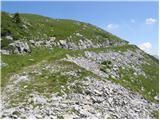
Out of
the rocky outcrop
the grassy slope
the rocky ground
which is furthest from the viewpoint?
the grassy slope

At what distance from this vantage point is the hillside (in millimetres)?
31469

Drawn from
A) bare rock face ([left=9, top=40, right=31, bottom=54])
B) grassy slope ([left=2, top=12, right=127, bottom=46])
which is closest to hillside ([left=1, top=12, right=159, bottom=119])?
bare rock face ([left=9, top=40, right=31, bottom=54])

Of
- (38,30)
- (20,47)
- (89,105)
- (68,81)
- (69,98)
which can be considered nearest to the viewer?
(89,105)

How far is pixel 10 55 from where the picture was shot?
53969 millimetres

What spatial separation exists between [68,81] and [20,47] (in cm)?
2218

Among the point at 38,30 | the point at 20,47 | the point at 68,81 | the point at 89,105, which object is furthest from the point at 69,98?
the point at 38,30

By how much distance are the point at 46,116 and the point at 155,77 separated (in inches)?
1502

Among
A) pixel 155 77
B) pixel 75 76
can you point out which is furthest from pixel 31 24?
pixel 75 76

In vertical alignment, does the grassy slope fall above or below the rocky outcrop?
above

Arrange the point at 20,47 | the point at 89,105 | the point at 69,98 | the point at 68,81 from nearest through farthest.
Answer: the point at 89,105 < the point at 69,98 < the point at 68,81 < the point at 20,47

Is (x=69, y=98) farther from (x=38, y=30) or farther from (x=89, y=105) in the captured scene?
(x=38, y=30)

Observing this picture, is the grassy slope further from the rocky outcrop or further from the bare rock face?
the rocky outcrop

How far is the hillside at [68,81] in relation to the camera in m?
31.5

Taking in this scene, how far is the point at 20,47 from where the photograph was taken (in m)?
58.0
